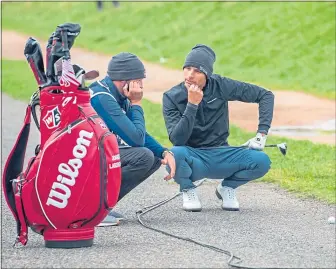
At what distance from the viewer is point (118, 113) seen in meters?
6.88

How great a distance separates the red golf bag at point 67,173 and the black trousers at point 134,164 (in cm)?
103

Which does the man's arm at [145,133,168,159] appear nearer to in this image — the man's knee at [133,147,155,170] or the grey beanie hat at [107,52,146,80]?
the man's knee at [133,147,155,170]

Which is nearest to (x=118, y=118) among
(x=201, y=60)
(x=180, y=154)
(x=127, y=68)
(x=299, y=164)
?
(x=127, y=68)

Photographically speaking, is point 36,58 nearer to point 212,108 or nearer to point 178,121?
point 178,121

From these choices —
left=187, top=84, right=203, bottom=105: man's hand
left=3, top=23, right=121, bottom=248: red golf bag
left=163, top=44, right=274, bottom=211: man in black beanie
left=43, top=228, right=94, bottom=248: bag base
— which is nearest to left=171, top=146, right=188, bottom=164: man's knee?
left=163, top=44, right=274, bottom=211: man in black beanie

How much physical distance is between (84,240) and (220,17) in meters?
20.5

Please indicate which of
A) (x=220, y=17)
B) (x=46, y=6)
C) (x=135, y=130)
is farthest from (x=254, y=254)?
(x=46, y=6)

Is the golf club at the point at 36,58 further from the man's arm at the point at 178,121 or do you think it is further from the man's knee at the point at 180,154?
the man's knee at the point at 180,154

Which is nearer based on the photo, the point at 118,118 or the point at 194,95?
the point at 118,118

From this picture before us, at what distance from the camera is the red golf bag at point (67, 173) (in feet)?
19.2

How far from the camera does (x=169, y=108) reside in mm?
7789

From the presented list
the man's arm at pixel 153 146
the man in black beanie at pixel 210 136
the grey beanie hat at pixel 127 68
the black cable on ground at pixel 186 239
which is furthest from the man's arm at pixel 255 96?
the grey beanie hat at pixel 127 68

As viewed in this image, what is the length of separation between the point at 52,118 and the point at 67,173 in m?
0.33

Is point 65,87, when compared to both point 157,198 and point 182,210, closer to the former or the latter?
point 182,210
